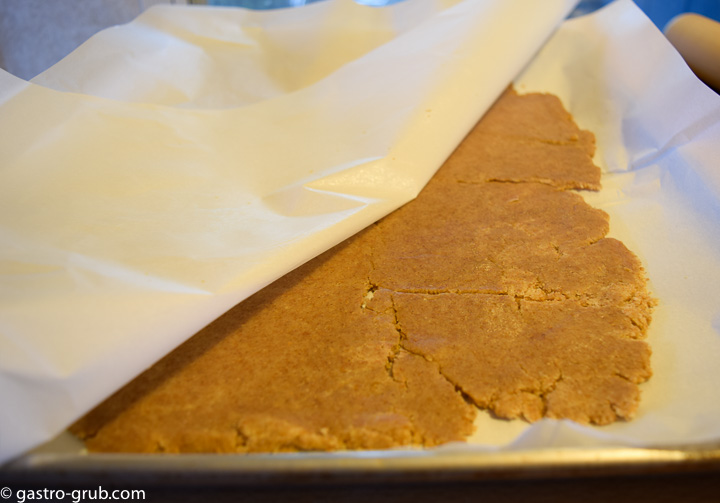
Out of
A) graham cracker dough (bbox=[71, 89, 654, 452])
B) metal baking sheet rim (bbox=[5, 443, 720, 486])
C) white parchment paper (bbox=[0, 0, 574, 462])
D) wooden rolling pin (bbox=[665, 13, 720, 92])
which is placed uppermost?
wooden rolling pin (bbox=[665, 13, 720, 92])

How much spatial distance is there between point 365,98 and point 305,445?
1.31 meters

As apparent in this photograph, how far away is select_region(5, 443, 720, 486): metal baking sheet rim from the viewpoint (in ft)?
3.34

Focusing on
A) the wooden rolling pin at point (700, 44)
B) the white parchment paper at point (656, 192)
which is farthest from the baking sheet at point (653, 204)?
the wooden rolling pin at point (700, 44)

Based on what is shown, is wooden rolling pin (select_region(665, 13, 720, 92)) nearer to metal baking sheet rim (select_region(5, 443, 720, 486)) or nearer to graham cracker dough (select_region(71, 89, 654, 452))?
graham cracker dough (select_region(71, 89, 654, 452))

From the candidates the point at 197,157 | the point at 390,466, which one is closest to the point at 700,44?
the point at 197,157

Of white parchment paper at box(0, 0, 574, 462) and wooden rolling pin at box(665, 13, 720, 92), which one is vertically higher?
wooden rolling pin at box(665, 13, 720, 92)

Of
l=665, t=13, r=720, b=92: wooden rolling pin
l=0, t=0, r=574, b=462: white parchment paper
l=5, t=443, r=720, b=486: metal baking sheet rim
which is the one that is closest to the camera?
l=5, t=443, r=720, b=486: metal baking sheet rim

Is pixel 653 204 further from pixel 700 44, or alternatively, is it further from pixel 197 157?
pixel 197 157

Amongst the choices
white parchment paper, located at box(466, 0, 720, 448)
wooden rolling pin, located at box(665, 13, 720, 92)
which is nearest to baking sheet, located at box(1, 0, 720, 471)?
white parchment paper, located at box(466, 0, 720, 448)

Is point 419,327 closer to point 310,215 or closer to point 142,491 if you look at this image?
point 310,215

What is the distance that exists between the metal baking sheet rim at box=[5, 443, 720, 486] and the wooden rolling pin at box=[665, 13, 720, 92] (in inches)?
71.4

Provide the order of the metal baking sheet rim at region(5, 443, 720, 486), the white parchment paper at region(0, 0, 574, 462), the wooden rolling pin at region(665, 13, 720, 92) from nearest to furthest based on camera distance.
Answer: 1. the metal baking sheet rim at region(5, 443, 720, 486)
2. the white parchment paper at region(0, 0, 574, 462)
3. the wooden rolling pin at region(665, 13, 720, 92)

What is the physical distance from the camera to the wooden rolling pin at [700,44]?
2.25 meters

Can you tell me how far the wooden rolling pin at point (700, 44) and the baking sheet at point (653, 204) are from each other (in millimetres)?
190
